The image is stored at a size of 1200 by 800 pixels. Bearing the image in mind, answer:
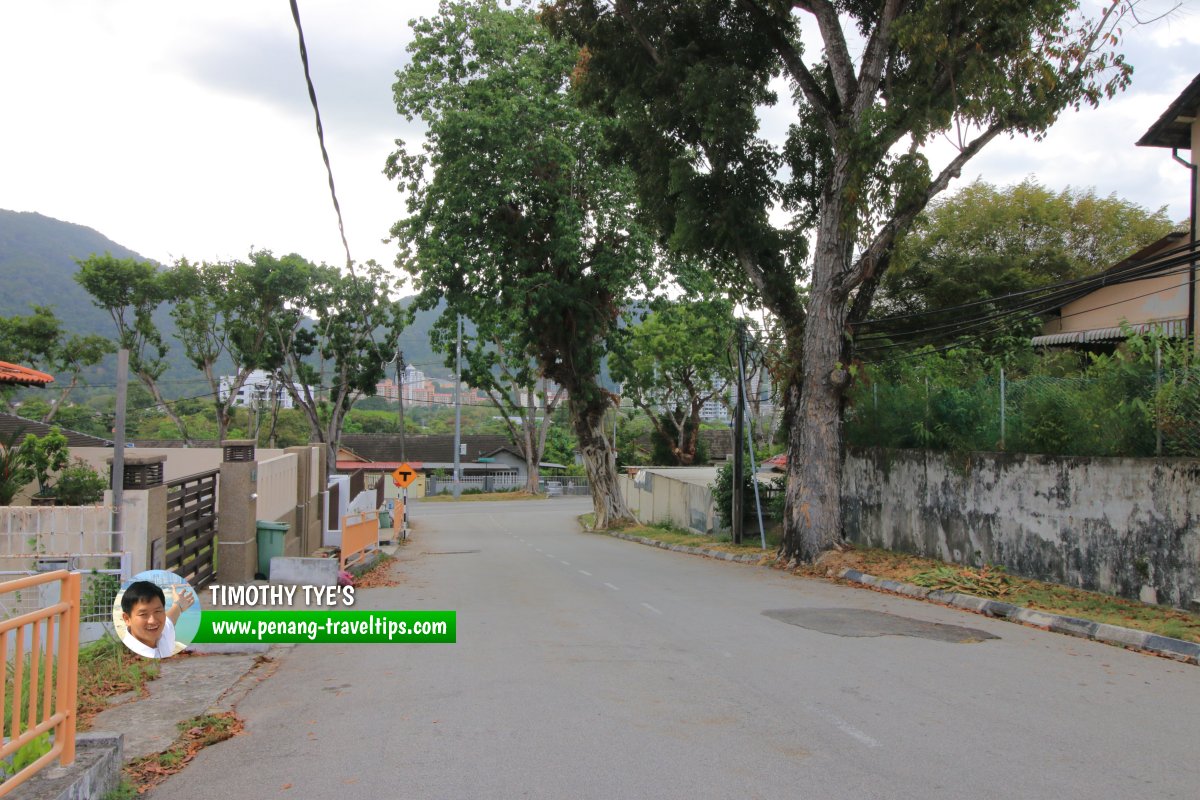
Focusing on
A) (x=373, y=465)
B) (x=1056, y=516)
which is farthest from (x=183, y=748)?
(x=373, y=465)

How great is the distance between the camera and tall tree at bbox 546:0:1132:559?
14.5 metres

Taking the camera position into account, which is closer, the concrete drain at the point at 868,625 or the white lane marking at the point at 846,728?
the white lane marking at the point at 846,728

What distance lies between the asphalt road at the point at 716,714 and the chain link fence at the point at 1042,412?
306 cm

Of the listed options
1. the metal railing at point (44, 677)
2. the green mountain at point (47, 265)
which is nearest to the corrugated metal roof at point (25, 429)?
the metal railing at point (44, 677)

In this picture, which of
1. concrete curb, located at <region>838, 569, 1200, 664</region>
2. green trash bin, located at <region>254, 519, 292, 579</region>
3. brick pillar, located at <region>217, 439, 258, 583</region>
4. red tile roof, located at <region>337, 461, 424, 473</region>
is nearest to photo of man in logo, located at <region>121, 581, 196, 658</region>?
brick pillar, located at <region>217, 439, 258, 583</region>

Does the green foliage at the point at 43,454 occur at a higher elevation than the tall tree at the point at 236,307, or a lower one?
lower

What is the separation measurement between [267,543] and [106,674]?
725 cm

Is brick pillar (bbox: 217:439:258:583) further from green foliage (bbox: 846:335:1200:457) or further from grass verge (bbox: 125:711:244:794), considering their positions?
green foliage (bbox: 846:335:1200:457)

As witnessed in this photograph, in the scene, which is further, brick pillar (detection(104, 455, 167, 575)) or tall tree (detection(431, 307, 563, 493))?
tall tree (detection(431, 307, 563, 493))

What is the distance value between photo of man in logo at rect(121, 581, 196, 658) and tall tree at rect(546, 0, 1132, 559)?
11953mm

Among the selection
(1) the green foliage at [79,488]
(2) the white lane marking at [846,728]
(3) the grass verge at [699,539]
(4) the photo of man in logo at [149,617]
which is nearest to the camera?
(2) the white lane marking at [846,728]

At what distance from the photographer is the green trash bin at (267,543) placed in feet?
49.3

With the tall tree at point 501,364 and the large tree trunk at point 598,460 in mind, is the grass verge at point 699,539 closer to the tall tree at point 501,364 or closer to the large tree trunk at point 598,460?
the large tree trunk at point 598,460

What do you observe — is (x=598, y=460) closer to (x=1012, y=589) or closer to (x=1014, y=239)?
(x=1014, y=239)
